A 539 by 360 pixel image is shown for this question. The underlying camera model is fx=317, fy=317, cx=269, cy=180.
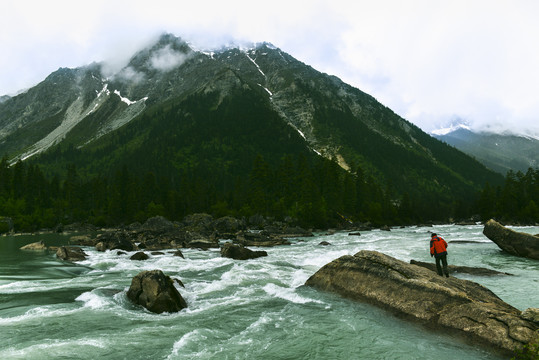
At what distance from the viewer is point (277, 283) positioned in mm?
21766

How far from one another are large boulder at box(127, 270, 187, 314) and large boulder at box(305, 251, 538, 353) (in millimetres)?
8740

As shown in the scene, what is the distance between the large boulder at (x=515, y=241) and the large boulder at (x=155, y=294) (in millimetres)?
33602

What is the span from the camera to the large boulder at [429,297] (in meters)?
11.0

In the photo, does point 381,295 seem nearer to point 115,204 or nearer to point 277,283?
→ point 277,283

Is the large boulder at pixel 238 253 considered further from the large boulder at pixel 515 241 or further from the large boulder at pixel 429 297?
the large boulder at pixel 515 241

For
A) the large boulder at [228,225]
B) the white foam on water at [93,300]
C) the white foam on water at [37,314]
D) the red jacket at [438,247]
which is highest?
the red jacket at [438,247]

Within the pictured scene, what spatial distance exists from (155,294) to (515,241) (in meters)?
35.8

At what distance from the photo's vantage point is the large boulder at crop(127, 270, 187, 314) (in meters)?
15.6

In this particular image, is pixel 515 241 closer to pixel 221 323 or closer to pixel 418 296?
pixel 418 296

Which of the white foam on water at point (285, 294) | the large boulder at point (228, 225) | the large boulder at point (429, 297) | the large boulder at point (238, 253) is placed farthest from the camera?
the large boulder at point (228, 225)

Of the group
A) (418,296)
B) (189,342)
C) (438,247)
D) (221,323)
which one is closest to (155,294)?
(221,323)

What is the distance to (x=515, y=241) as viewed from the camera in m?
33.1

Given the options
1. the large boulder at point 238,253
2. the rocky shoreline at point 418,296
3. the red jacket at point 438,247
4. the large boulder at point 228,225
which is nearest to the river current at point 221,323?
the rocky shoreline at point 418,296

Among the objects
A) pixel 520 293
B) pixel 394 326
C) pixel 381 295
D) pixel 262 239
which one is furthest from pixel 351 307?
pixel 262 239
